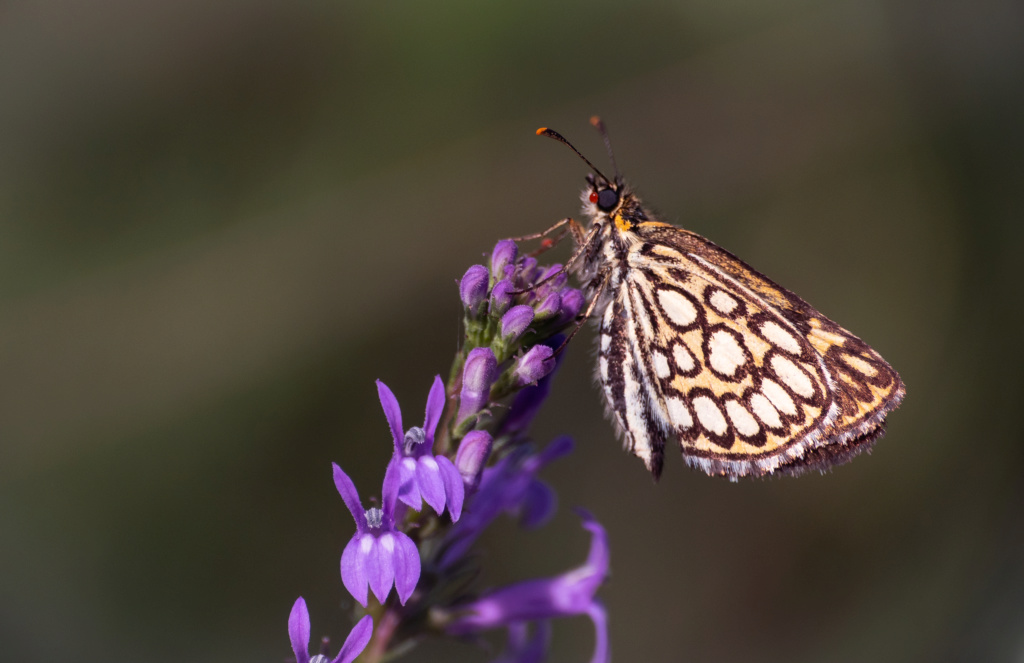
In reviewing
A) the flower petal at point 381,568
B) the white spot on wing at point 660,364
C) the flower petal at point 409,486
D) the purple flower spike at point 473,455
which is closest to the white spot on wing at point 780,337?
the white spot on wing at point 660,364

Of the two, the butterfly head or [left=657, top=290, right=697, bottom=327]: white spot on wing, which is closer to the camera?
[left=657, top=290, right=697, bottom=327]: white spot on wing

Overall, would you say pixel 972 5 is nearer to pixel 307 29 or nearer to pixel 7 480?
pixel 307 29

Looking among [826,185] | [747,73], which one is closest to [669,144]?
[747,73]

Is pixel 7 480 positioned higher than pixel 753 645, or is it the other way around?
pixel 7 480

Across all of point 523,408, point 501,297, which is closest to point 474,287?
point 501,297

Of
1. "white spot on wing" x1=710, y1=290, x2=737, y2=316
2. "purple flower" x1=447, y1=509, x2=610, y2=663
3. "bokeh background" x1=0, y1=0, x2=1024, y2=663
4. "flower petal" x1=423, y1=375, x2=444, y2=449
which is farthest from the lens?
"bokeh background" x1=0, y1=0, x2=1024, y2=663

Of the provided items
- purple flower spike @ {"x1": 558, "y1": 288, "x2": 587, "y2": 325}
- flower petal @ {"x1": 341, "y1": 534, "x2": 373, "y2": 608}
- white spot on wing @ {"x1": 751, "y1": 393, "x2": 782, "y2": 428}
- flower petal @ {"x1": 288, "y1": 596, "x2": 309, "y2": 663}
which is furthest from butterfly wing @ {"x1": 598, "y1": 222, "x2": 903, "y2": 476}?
flower petal @ {"x1": 288, "y1": 596, "x2": 309, "y2": 663}

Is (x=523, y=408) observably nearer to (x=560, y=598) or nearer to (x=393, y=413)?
(x=393, y=413)

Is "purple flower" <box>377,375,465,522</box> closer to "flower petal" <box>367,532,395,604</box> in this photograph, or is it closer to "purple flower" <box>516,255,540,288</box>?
"flower petal" <box>367,532,395,604</box>
